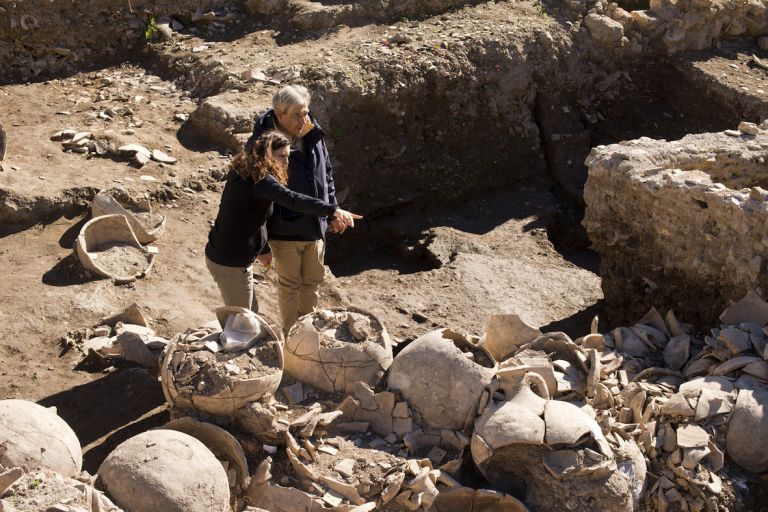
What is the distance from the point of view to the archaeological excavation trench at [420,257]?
484cm

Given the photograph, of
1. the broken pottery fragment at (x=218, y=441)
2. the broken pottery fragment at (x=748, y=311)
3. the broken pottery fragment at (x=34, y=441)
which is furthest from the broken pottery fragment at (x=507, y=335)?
the broken pottery fragment at (x=34, y=441)

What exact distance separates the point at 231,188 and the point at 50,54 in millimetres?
5597

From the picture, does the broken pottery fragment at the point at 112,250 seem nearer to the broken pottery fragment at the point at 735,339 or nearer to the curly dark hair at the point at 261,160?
the curly dark hair at the point at 261,160

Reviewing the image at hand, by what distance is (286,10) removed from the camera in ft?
34.0

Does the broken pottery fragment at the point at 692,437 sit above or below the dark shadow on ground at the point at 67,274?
above

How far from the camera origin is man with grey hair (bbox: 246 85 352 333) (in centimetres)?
545

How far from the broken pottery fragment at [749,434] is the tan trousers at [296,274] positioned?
2.76 metres

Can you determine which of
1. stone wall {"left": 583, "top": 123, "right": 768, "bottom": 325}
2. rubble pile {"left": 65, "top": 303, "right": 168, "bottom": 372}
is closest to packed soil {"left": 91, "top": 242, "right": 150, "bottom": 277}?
rubble pile {"left": 65, "top": 303, "right": 168, "bottom": 372}

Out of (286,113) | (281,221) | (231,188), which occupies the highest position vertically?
(286,113)

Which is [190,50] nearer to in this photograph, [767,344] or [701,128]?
[701,128]

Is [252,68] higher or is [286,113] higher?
[286,113]

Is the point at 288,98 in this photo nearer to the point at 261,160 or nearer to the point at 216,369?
the point at 261,160

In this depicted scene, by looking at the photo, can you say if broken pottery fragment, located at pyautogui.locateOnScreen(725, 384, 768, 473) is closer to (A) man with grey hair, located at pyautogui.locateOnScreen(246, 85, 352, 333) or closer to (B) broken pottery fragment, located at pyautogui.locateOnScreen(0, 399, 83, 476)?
(A) man with grey hair, located at pyautogui.locateOnScreen(246, 85, 352, 333)

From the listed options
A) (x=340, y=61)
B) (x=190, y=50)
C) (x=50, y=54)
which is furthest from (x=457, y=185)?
(x=50, y=54)
